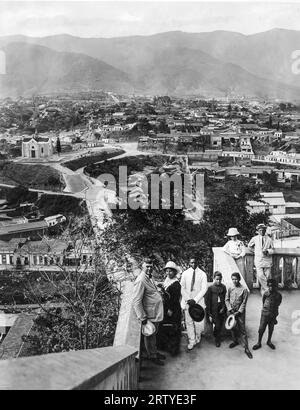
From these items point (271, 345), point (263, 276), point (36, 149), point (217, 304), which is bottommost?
point (36, 149)

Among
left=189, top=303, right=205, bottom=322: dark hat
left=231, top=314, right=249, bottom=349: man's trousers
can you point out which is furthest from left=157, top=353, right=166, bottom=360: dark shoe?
left=231, top=314, right=249, bottom=349: man's trousers

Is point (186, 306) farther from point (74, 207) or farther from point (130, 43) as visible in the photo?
point (74, 207)

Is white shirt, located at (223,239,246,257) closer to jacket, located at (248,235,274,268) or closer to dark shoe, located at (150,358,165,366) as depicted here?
jacket, located at (248,235,274,268)

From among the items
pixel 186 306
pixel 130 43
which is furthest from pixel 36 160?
pixel 186 306

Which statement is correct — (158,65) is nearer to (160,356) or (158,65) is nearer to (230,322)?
(230,322)

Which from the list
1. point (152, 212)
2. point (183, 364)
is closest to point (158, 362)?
point (183, 364)
